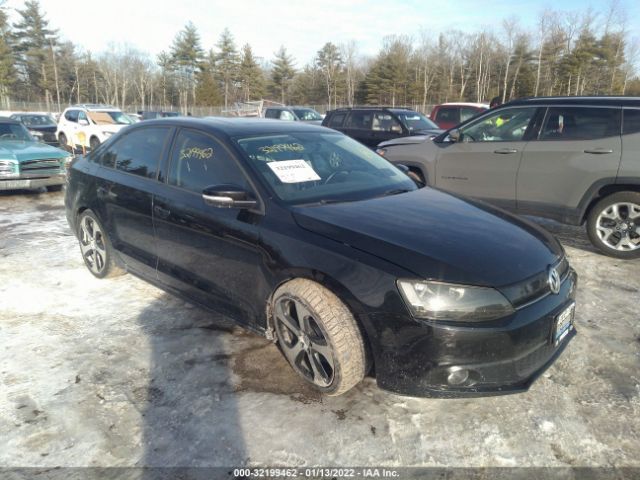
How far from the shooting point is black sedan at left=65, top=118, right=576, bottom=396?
2.33 metres

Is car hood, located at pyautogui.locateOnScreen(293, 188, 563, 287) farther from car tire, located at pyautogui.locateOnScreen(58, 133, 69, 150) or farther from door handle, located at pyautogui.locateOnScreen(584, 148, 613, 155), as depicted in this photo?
car tire, located at pyautogui.locateOnScreen(58, 133, 69, 150)

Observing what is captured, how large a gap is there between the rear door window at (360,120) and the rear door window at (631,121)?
7.58 metres

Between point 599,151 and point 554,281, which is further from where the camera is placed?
point 599,151

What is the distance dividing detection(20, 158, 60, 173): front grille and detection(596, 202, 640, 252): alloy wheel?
942 centimetres

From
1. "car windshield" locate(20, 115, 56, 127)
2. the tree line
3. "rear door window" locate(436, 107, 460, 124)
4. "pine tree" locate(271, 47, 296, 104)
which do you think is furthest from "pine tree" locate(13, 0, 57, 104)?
"rear door window" locate(436, 107, 460, 124)

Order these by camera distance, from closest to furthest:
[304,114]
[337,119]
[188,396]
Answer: [188,396]
[337,119]
[304,114]

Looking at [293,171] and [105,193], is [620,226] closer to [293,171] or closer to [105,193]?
[293,171]

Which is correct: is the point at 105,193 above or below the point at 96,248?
above

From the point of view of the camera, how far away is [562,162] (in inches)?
215

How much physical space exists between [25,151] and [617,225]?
994cm

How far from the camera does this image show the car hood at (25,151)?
28.7 feet

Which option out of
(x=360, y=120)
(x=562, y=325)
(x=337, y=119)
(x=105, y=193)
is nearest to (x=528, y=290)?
(x=562, y=325)

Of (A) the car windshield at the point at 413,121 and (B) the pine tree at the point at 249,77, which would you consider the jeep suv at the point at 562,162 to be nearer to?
(A) the car windshield at the point at 413,121

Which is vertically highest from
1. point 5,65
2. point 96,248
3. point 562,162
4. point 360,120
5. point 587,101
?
point 5,65
